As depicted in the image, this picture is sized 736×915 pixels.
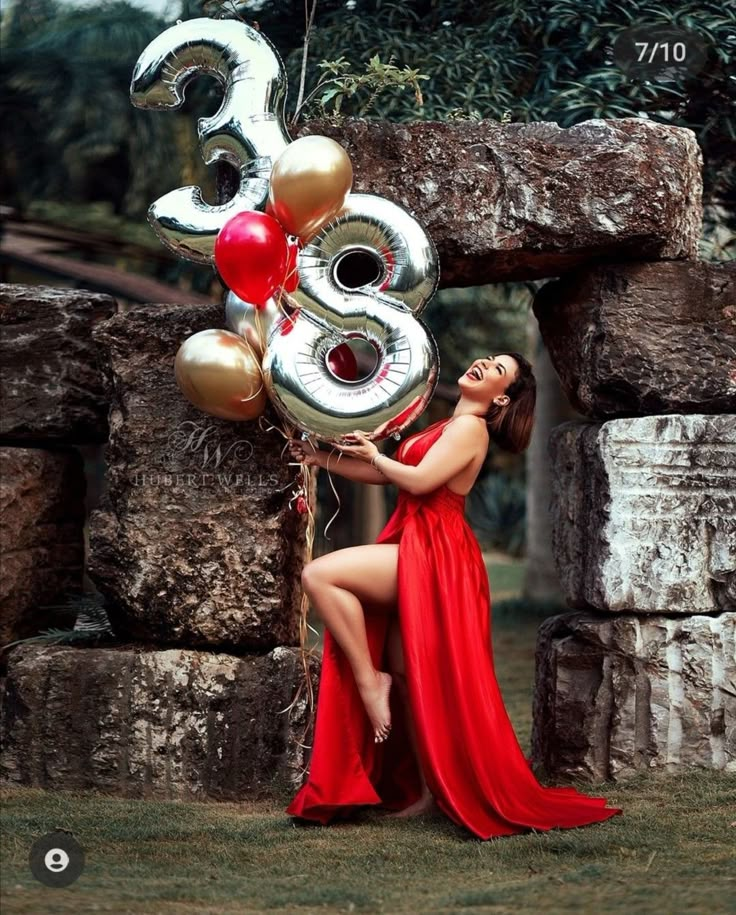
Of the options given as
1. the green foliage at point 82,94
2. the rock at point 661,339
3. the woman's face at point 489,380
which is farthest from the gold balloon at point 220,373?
the green foliage at point 82,94

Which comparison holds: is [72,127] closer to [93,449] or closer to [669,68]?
[93,449]

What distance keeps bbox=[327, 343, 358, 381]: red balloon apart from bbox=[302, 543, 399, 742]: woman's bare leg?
57 cm

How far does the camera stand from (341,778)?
4066mm

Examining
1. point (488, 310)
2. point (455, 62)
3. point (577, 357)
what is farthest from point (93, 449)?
point (577, 357)

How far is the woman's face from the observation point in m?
4.20

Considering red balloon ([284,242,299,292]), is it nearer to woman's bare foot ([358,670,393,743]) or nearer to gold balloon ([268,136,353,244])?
gold balloon ([268,136,353,244])

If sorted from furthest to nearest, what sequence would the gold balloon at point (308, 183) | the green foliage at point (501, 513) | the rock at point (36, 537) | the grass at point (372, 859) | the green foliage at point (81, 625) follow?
1. the green foliage at point (501, 513)
2. the rock at point (36, 537)
3. the green foliage at point (81, 625)
4. the gold balloon at point (308, 183)
5. the grass at point (372, 859)

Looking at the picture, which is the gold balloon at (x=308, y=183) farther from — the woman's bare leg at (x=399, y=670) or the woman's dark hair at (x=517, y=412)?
the woman's bare leg at (x=399, y=670)

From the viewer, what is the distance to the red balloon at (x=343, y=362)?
4180mm

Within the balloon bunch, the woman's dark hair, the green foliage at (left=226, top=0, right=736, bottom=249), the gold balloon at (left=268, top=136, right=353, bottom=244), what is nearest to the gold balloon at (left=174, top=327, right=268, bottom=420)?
the balloon bunch

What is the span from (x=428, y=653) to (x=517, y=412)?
2.73 ft

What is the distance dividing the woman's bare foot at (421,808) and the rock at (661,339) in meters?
1.43

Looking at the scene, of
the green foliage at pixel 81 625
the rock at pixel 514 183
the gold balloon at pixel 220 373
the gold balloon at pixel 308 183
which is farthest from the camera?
the green foliage at pixel 81 625

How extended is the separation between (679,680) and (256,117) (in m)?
2.31
